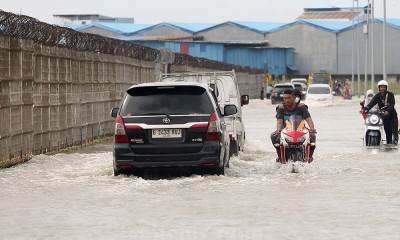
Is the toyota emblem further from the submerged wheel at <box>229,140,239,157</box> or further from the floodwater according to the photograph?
the submerged wheel at <box>229,140,239,157</box>

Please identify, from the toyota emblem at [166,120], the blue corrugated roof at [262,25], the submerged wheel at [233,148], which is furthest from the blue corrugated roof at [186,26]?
the toyota emblem at [166,120]

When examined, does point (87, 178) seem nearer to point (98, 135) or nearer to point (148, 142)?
point (148, 142)

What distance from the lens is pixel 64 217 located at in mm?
12836

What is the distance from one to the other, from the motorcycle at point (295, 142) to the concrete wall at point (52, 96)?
16.3ft

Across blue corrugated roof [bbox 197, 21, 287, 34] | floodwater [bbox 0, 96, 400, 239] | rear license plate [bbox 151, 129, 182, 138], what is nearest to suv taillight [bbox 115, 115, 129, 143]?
rear license plate [bbox 151, 129, 182, 138]

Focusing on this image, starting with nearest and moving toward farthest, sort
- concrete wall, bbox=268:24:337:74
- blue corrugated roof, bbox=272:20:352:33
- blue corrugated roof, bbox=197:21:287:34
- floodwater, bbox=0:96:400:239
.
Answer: floodwater, bbox=0:96:400:239 < concrete wall, bbox=268:24:337:74 < blue corrugated roof, bbox=272:20:352:33 < blue corrugated roof, bbox=197:21:287:34

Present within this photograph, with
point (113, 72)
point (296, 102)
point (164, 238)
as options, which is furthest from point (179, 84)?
point (113, 72)

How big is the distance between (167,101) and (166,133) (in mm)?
615

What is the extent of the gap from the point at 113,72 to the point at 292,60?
10196cm

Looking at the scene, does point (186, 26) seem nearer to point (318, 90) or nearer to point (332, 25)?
point (332, 25)

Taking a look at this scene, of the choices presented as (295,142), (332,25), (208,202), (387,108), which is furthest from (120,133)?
(332,25)

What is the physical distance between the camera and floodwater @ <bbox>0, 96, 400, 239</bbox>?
1145 cm

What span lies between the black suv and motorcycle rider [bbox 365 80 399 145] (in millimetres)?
8996

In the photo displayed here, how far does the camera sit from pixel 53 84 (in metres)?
25.3
